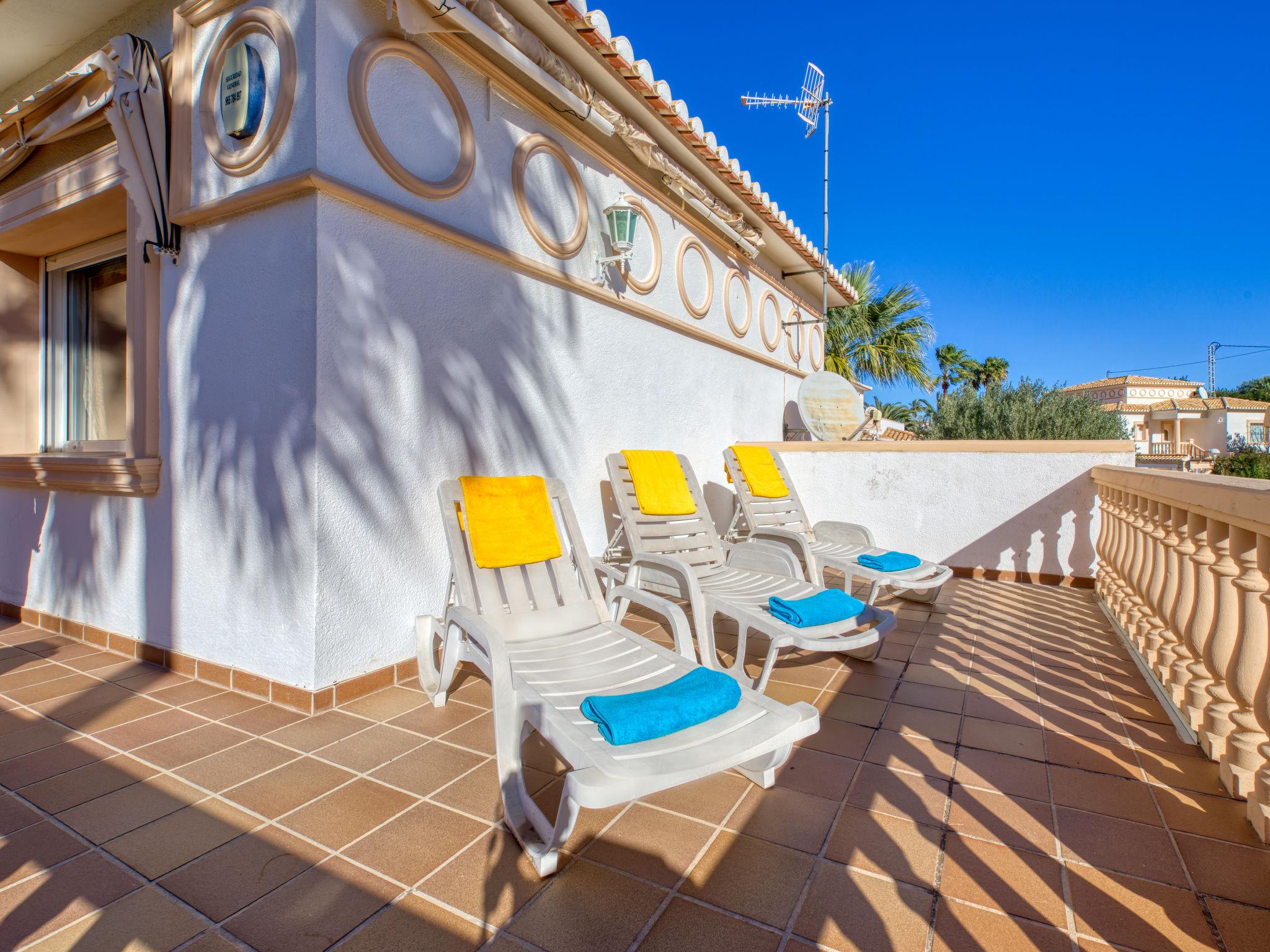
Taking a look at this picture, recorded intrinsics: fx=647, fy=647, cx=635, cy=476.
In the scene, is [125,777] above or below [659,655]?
below

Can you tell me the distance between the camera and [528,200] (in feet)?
14.0

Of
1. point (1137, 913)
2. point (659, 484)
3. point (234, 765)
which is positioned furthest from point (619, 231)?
point (1137, 913)

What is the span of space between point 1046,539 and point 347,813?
6031mm

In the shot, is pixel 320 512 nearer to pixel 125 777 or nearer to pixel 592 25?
pixel 125 777

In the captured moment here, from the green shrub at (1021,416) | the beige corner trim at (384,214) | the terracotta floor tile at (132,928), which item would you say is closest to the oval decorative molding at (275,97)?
the beige corner trim at (384,214)

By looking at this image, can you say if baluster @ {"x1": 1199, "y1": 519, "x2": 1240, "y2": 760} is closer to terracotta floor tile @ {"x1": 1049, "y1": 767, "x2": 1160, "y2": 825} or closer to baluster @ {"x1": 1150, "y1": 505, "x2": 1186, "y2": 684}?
terracotta floor tile @ {"x1": 1049, "y1": 767, "x2": 1160, "y2": 825}

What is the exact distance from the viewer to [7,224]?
166 inches

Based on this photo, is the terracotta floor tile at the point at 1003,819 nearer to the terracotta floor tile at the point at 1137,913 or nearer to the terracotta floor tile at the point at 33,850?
the terracotta floor tile at the point at 1137,913

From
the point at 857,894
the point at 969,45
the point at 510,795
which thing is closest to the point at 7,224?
the point at 510,795

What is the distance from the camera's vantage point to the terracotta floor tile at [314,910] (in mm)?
1564

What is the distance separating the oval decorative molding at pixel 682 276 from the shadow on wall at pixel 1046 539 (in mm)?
3472

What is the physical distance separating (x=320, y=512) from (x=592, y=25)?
3.32 meters

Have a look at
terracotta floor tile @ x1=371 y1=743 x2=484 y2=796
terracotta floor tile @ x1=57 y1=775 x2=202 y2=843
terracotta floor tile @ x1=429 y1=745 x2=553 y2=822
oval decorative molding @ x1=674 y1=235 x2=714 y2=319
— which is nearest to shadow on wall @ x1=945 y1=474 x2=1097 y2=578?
oval decorative molding @ x1=674 y1=235 x2=714 y2=319

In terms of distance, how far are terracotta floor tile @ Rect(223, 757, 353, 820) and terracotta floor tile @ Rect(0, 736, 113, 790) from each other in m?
0.71
